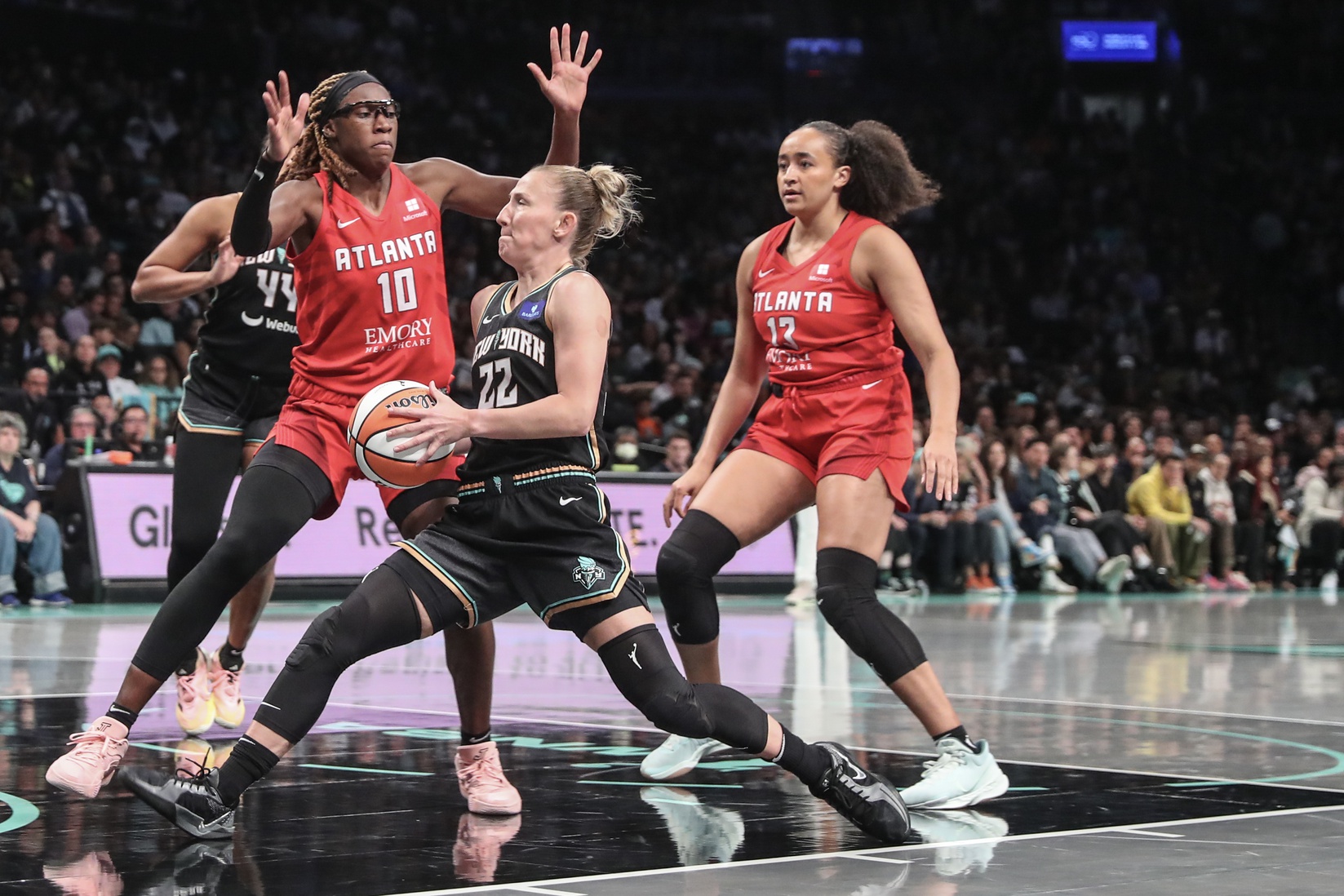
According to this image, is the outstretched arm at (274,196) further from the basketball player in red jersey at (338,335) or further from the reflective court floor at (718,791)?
the reflective court floor at (718,791)

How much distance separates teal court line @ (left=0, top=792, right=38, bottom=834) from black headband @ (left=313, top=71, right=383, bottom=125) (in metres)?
2.10

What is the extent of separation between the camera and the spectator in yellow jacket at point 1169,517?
59.3 ft

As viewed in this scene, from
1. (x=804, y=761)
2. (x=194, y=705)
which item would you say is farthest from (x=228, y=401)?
(x=804, y=761)

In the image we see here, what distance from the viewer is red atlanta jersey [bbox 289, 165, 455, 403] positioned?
5281 mm

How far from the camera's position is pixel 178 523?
6.21 metres

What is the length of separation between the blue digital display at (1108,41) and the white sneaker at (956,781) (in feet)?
85.3

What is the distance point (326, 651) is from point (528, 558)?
0.55 meters

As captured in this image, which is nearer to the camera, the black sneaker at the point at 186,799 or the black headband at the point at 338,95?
the black sneaker at the point at 186,799

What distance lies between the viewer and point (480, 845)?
4.59m

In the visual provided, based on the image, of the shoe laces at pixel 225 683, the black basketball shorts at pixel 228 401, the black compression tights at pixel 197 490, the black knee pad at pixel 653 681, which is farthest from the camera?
the shoe laces at pixel 225 683

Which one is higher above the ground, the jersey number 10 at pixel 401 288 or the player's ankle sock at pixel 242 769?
the jersey number 10 at pixel 401 288

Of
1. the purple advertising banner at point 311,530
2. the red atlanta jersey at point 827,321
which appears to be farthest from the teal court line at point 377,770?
the purple advertising banner at point 311,530

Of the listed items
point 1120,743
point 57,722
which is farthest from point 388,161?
point 1120,743

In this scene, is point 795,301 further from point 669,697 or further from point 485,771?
point 485,771
